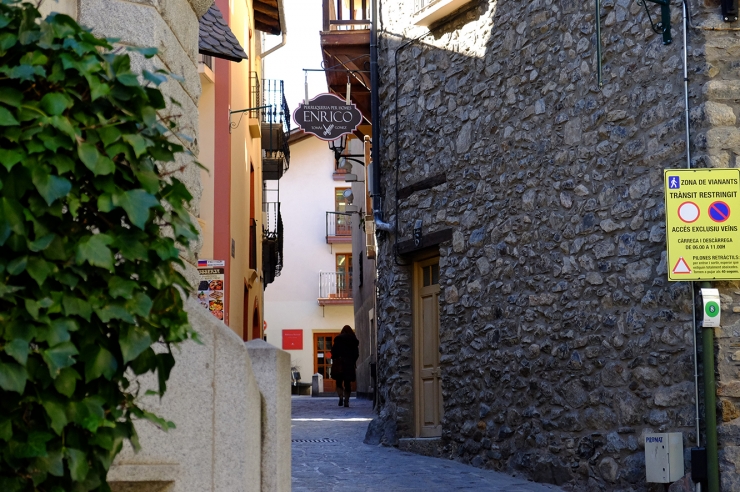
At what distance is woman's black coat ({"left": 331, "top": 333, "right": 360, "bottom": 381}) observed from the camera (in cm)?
1933

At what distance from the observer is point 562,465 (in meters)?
7.86

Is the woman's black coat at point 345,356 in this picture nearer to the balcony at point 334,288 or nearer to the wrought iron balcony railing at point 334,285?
the balcony at point 334,288

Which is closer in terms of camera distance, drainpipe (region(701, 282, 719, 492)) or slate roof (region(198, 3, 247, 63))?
drainpipe (region(701, 282, 719, 492))

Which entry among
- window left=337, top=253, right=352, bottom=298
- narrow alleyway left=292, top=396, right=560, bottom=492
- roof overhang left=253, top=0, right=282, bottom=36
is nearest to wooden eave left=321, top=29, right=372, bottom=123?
narrow alleyway left=292, top=396, right=560, bottom=492

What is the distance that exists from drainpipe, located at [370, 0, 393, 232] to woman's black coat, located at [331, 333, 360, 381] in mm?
8141

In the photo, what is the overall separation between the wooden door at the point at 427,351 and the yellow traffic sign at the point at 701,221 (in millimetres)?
4191

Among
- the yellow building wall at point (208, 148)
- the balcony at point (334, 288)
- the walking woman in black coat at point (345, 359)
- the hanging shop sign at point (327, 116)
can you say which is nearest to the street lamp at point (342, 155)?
the hanging shop sign at point (327, 116)

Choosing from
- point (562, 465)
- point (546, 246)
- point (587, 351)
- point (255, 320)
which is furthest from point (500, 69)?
point (255, 320)

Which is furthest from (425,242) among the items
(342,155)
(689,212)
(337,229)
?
(337,229)

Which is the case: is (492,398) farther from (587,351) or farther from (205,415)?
(205,415)

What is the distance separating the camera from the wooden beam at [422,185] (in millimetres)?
10156

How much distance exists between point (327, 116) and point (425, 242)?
8.90 ft

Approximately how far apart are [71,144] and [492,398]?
7352mm

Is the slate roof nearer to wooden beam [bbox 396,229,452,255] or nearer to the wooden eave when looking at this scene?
the wooden eave
